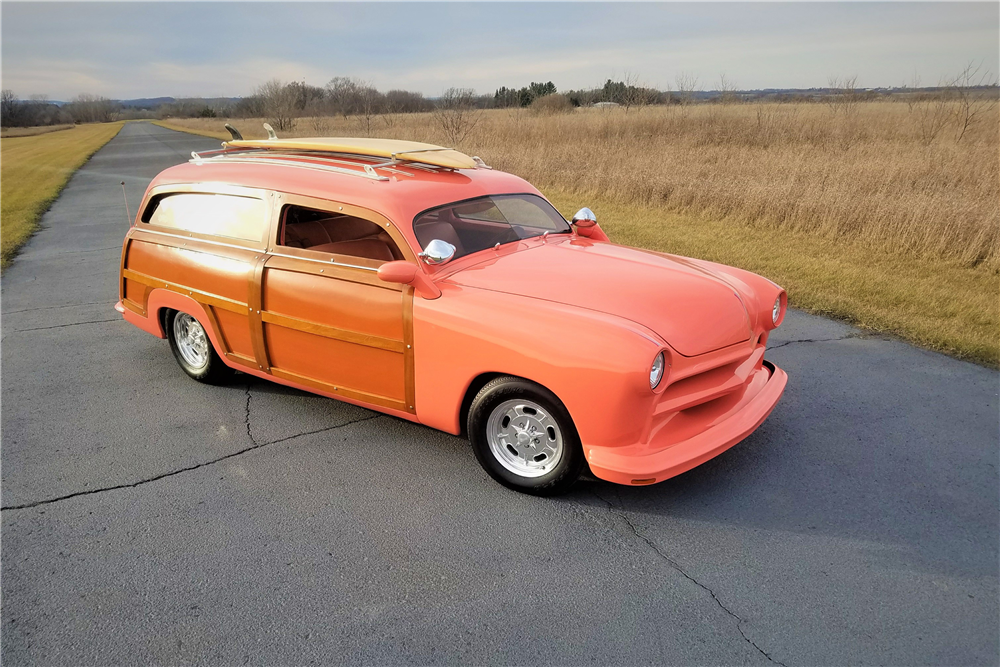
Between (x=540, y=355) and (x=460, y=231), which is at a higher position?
(x=460, y=231)

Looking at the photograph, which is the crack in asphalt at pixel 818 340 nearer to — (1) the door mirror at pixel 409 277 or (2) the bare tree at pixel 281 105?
(1) the door mirror at pixel 409 277

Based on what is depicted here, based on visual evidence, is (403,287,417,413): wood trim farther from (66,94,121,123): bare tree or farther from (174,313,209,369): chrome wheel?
(66,94,121,123): bare tree

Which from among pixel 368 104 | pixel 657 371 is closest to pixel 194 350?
pixel 657 371

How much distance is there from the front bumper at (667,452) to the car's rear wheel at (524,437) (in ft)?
0.64

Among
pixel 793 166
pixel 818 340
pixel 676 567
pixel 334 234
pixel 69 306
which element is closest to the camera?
pixel 676 567

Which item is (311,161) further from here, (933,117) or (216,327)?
(933,117)

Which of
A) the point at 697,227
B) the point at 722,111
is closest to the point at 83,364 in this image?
the point at 697,227

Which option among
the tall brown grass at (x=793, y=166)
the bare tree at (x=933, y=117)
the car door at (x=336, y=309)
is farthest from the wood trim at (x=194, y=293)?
the bare tree at (x=933, y=117)

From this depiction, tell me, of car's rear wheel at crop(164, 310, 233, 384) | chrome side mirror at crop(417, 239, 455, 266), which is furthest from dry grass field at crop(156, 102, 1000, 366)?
car's rear wheel at crop(164, 310, 233, 384)

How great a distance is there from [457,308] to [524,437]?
794 millimetres

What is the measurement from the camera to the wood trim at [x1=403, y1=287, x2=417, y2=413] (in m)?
3.90

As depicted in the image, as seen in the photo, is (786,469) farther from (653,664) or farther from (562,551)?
(653,664)

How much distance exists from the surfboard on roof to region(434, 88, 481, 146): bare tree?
16552mm

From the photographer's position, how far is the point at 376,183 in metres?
4.34
